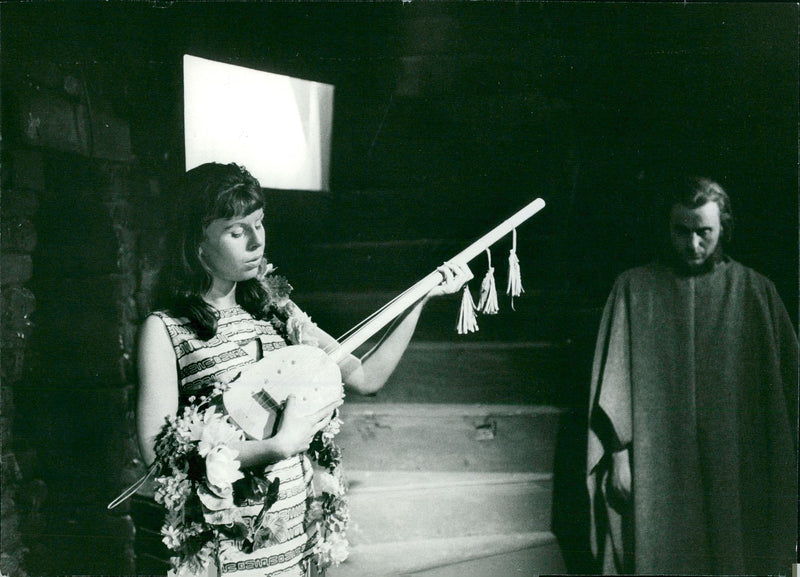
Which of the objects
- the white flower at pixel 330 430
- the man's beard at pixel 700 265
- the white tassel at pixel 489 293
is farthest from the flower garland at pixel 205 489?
the man's beard at pixel 700 265

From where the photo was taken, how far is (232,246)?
1922 mm

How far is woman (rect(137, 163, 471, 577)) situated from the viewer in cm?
180

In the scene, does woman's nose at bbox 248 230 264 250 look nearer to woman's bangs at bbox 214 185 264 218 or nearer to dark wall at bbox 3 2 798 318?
woman's bangs at bbox 214 185 264 218

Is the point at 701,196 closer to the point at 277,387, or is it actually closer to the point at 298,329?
the point at 298,329

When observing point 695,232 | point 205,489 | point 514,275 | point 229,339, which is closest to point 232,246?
point 229,339

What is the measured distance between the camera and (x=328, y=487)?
79.2 inches

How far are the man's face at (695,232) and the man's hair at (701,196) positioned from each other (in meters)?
0.01

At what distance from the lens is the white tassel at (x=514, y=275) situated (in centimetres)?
219

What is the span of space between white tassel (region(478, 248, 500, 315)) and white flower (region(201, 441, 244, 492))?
0.94 m

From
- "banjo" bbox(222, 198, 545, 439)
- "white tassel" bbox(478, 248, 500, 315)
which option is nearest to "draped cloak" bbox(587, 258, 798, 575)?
"white tassel" bbox(478, 248, 500, 315)

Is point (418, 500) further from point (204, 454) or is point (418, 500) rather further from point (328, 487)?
point (204, 454)

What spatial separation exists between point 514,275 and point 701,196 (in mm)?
668

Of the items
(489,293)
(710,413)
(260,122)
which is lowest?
(710,413)

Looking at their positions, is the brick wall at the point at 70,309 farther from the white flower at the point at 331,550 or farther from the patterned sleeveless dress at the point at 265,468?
the white flower at the point at 331,550
